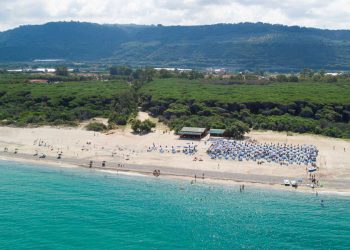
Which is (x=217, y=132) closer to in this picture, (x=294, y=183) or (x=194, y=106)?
(x=194, y=106)

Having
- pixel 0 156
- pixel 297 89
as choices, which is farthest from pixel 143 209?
pixel 297 89

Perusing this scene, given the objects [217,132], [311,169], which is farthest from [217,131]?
[311,169]

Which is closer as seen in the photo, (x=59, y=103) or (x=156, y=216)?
(x=156, y=216)

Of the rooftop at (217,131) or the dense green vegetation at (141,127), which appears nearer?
the rooftop at (217,131)

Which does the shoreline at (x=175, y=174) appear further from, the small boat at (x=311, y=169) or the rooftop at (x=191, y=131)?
the rooftop at (x=191, y=131)

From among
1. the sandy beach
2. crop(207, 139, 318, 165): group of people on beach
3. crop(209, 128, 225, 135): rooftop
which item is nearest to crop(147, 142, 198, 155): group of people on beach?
the sandy beach

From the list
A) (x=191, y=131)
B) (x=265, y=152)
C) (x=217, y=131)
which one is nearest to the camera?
(x=265, y=152)

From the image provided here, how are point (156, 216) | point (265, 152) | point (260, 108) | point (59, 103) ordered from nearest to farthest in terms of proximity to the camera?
point (156, 216) < point (265, 152) < point (260, 108) < point (59, 103)

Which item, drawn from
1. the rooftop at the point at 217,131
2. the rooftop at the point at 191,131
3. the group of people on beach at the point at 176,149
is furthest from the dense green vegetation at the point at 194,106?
the group of people on beach at the point at 176,149
